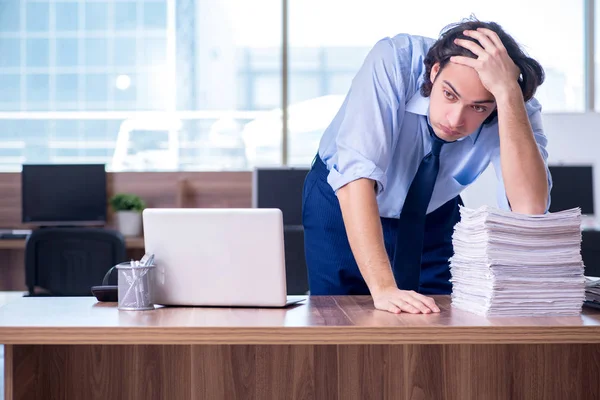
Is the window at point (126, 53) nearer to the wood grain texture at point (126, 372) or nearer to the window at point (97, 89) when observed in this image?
the window at point (97, 89)

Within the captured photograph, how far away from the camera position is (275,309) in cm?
152

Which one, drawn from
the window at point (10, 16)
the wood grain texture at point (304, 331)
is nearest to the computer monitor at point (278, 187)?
the window at point (10, 16)

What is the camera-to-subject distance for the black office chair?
398cm

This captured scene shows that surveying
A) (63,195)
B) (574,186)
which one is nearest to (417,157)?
(574,186)

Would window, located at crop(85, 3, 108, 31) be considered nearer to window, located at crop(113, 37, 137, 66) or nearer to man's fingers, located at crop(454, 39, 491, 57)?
window, located at crop(113, 37, 137, 66)

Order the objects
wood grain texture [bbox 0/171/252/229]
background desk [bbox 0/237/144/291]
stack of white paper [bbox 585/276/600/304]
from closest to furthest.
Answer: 1. stack of white paper [bbox 585/276/600/304]
2. background desk [bbox 0/237/144/291]
3. wood grain texture [bbox 0/171/252/229]

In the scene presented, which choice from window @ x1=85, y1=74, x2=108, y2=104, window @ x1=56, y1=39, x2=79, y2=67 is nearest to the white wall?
window @ x1=85, y1=74, x2=108, y2=104

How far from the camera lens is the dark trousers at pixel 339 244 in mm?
1979

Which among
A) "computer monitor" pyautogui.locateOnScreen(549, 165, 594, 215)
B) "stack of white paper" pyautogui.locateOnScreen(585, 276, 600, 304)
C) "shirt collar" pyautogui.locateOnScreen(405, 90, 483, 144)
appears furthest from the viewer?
"computer monitor" pyautogui.locateOnScreen(549, 165, 594, 215)

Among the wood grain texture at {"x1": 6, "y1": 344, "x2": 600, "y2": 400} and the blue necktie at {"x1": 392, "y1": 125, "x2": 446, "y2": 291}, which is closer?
the wood grain texture at {"x1": 6, "y1": 344, "x2": 600, "y2": 400}

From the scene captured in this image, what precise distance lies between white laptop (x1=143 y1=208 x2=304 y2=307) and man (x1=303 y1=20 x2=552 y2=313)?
228 millimetres

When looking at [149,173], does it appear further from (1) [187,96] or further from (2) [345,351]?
(2) [345,351]

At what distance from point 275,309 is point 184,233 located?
9.0 inches

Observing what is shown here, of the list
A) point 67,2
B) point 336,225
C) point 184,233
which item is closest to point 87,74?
point 67,2
